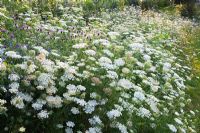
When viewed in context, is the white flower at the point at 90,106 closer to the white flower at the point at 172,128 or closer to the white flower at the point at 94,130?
the white flower at the point at 94,130

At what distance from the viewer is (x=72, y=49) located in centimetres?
590

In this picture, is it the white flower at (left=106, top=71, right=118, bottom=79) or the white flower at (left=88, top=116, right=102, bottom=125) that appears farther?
the white flower at (left=106, top=71, right=118, bottom=79)

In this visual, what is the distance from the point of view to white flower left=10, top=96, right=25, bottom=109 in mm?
4102

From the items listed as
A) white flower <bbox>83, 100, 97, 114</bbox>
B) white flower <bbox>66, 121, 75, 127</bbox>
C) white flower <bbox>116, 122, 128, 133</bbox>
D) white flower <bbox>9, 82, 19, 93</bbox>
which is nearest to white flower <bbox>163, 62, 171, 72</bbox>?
white flower <bbox>116, 122, 128, 133</bbox>

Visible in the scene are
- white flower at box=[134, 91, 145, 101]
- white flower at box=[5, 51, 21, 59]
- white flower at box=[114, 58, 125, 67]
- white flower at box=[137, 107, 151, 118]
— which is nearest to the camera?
white flower at box=[5, 51, 21, 59]

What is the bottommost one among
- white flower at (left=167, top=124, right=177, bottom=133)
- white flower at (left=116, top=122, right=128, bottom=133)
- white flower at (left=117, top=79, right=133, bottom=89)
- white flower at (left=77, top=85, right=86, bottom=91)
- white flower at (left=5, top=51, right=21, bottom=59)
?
white flower at (left=167, top=124, right=177, bottom=133)

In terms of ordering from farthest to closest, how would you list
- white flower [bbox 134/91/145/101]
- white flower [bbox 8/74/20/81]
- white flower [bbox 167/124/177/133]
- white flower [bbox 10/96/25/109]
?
white flower [bbox 167/124/177/133] < white flower [bbox 134/91/145/101] < white flower [bbox 8/74/20/81] < white flower [bbox 10/96/25/109]

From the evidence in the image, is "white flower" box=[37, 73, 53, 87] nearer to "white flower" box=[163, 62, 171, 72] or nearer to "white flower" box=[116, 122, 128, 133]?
"white flower" box=[116, 122, 128, 133]

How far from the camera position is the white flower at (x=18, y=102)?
4.10 meters

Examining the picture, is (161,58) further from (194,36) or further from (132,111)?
(194,36)

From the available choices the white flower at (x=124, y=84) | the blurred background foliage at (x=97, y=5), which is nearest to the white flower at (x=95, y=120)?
the white flower at (x=124, y=84)

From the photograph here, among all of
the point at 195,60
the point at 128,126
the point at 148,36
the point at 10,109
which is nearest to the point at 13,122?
the point at 10,109

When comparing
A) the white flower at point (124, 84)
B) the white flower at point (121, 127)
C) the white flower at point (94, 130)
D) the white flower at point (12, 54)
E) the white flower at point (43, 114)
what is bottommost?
the white flower at point (121, 127)

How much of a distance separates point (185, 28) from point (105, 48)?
8237 millimetres
